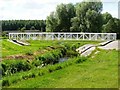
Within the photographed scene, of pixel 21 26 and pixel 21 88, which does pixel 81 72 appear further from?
pixel 21 26

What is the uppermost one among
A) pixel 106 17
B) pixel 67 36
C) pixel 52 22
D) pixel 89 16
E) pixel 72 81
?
pixel 89 16

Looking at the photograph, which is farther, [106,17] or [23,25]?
[23,25]

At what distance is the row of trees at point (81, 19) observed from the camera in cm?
5400

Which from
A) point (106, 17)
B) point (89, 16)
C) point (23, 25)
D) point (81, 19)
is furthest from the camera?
point (23, 25)

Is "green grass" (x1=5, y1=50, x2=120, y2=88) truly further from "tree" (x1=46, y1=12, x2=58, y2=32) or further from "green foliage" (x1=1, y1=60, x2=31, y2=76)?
"tree" (x1=46, y1=12, x2=58, y2=32)

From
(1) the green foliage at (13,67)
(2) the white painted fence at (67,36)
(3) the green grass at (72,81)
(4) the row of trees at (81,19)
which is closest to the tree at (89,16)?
(4) the row of trees at (81,19)

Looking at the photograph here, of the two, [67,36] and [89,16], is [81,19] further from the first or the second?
[67,36]

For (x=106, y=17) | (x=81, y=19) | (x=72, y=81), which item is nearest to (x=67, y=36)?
(x=81, y=19)

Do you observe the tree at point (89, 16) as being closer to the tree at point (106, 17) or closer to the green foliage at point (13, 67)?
the tree at point (106, 17)

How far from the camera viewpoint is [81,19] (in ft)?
184

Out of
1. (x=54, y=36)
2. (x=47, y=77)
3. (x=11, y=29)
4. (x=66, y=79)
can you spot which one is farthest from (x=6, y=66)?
(x=11, y=29)

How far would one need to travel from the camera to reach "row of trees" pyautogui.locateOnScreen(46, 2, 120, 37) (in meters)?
54.0

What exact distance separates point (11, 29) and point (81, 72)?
66315 millimetres

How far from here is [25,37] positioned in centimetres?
5081
